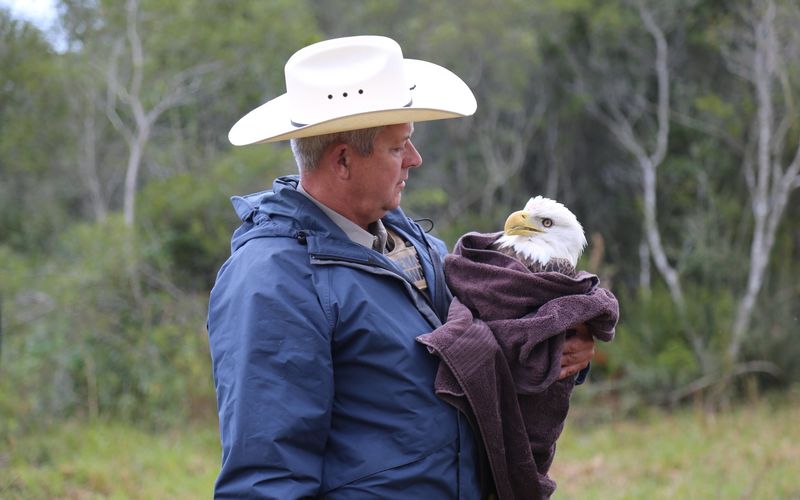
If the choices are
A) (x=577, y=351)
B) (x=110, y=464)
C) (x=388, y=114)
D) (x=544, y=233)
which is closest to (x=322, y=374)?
(x=388, y=114)

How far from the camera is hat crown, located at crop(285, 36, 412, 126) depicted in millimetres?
2252

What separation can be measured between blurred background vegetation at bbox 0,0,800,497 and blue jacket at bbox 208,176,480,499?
3920mm

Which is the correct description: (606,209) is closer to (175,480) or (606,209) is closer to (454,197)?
(454,197)

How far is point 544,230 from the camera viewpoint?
2660 mm

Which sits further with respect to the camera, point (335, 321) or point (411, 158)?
point (411, 158)

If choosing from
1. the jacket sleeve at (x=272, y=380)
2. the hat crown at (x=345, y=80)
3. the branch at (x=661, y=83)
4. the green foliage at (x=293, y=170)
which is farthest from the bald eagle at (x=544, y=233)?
the branch at (x=661, y=83)

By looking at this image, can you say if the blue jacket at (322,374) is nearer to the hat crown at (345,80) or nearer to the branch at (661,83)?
the hat crown at (345,80)

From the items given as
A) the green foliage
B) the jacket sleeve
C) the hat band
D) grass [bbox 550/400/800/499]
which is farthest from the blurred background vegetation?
the hat band

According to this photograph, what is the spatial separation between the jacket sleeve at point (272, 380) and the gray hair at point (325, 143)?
1.00 feet

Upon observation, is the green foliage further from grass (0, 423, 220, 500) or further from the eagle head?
the eagle head

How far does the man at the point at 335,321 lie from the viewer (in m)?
2.05

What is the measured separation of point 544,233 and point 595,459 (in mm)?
5970

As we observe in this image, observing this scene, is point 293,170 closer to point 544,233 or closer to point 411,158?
point 544,233

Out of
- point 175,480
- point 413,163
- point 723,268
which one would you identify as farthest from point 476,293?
point 723,268
